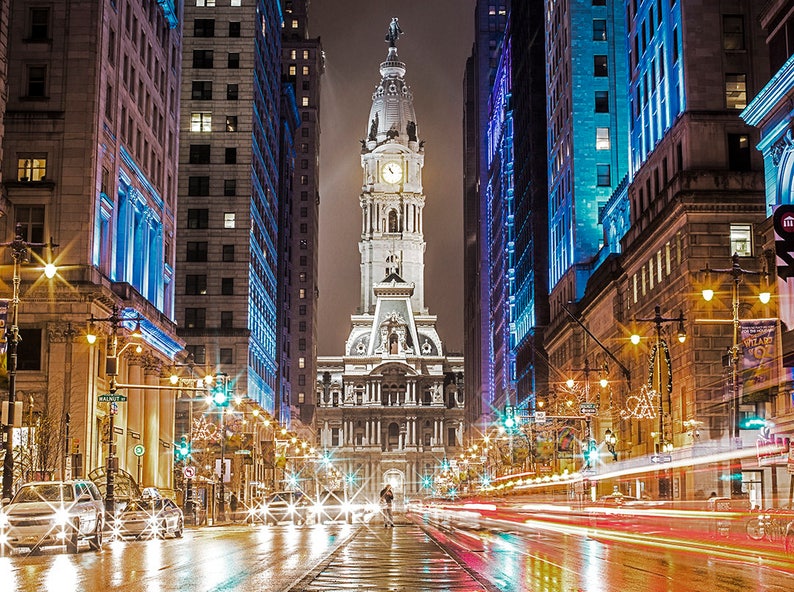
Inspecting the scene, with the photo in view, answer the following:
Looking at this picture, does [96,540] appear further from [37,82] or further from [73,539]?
[37,82]

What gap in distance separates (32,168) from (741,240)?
129 ft

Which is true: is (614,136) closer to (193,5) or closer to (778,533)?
(193,5)

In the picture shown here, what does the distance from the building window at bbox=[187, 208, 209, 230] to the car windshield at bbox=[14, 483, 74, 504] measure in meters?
87.5

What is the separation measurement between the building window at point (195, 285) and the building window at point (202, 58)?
21.2 meters

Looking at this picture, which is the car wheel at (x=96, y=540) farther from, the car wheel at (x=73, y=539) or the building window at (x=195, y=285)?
the building window at (x=195, y=285)

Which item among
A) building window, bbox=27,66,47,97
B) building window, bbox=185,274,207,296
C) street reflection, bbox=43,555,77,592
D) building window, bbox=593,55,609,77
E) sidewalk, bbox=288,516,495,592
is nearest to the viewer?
street reflection, bbox=43,555,77,592

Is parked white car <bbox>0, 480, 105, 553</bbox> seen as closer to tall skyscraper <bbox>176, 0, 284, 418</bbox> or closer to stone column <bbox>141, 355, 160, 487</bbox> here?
stone column <bbox>141, 355, 160, 487</bbox>

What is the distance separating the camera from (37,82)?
71.6 m

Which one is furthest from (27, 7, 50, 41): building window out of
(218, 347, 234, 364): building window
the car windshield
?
(218, 347, 234, 364): building window

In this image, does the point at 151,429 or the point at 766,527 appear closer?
the point at 766,527

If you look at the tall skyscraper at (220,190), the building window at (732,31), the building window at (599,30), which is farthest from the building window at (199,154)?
the building window at (732,31)

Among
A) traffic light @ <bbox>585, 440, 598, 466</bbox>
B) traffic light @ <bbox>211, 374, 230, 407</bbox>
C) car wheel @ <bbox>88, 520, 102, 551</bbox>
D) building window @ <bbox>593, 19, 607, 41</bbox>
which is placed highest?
building window @ <bbox>593, 19, 607, 41</bbox>

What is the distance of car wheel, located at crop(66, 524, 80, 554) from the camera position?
34.5 metres

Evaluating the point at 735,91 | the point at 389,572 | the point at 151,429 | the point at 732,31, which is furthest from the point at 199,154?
the point at 389,572
